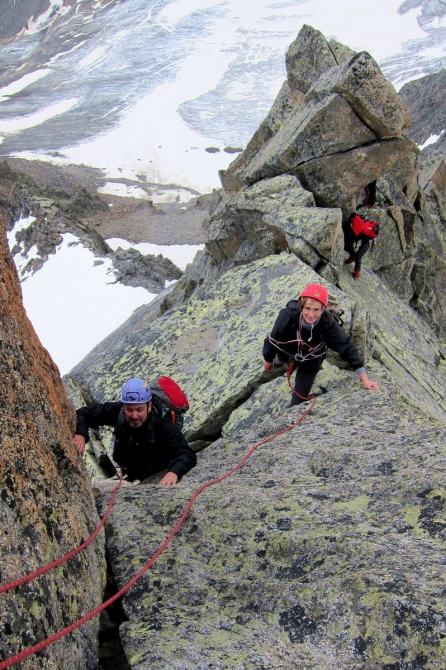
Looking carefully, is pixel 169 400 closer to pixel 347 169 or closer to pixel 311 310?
pixel 311 310

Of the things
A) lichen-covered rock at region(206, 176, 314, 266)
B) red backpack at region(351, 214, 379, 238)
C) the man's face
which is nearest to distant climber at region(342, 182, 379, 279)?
red backpack at region(351, 214, 379, 238)

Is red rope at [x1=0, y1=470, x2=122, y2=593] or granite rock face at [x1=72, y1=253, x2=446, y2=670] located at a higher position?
red rope at [x1=0, y1=470, x2=122, y2=593]

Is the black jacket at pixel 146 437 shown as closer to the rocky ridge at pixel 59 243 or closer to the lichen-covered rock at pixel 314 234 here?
the lichen-covered rock at pixel 314 234

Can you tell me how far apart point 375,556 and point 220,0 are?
18436cm

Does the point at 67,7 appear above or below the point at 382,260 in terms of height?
above

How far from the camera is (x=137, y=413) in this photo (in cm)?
614

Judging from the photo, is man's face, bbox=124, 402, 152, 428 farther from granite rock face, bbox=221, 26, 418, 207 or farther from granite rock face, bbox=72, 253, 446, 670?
granite rock face, bbox=221, 26, 418, 207

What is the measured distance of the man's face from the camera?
609 centimetres

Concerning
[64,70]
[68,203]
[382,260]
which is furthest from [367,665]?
[64,70]

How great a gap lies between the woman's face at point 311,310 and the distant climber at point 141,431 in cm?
226

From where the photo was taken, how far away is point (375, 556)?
4.02 metres

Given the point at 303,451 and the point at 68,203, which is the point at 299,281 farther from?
the point at 68,203

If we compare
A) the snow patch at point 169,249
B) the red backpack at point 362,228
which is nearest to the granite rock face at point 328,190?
the red backpack at point 362,228

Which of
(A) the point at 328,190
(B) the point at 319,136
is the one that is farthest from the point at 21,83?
(A) the point at 328,190
